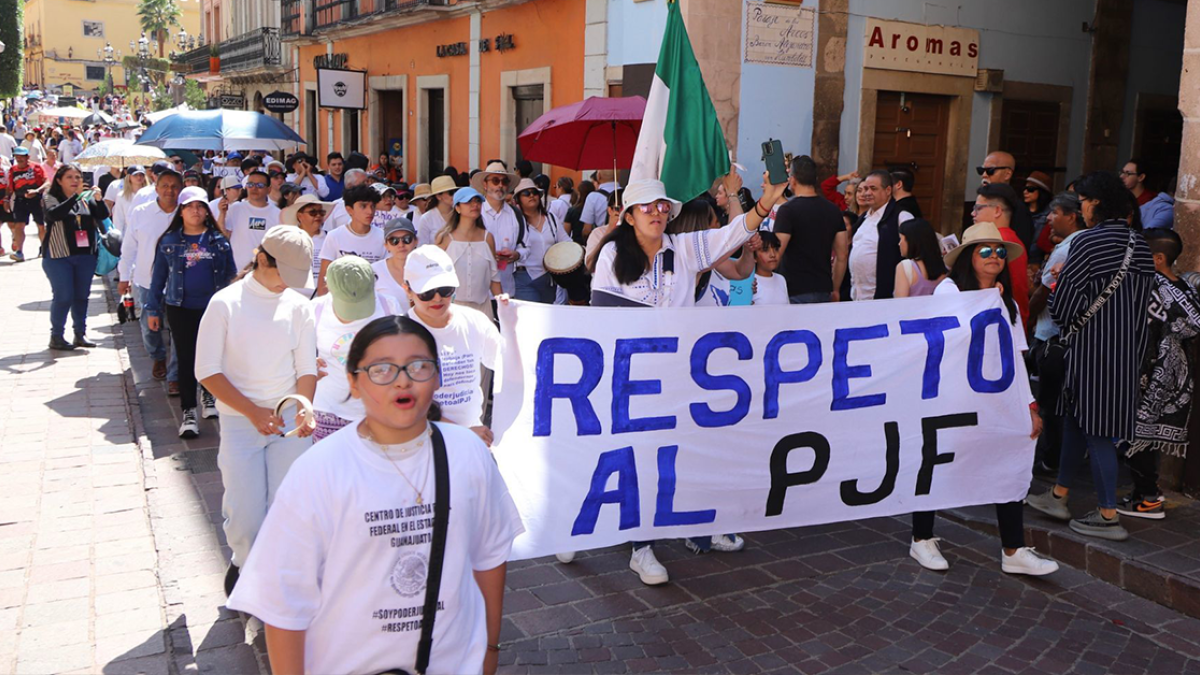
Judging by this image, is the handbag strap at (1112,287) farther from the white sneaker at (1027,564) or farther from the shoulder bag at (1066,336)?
the white sneaker at (1027,564)

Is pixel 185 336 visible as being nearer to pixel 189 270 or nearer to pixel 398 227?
pixel 189 270

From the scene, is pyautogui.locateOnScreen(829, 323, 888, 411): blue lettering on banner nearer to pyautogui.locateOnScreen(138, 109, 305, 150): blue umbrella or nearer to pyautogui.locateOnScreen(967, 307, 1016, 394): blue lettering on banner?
pyautogui.locateOnScreen(967, 307, 1016, 394): blue lettering on banner

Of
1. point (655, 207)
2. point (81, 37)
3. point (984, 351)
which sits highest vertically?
point (81, 37)

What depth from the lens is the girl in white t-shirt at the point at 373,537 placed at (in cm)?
248

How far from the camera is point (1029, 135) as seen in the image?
13672mm

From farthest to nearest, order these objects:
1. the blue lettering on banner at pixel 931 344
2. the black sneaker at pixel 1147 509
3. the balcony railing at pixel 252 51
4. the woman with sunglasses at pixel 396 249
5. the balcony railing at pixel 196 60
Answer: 1. the balcony railing at pixel 196 60
2. the balcony railing at pixel 252 51
3. the black sneaker at pixel 1147 509
4. the woman with sunglasses at pixel 396 249
5. the blue lettering on banner at pixel 931 344

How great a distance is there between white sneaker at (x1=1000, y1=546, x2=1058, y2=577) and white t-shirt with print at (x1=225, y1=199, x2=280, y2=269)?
21.2 ft

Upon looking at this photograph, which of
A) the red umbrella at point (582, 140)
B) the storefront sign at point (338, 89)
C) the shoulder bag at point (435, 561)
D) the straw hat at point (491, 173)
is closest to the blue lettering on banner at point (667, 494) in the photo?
the shoulder bag at point (435, 561)

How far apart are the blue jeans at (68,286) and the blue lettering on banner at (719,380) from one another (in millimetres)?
7813

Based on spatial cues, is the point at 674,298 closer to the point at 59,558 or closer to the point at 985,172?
the point at 59,558

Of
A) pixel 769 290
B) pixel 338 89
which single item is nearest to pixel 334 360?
pixel 769 290

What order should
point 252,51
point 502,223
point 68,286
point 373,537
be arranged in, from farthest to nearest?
point 252,51 → point 68,286 → point 502,223 → point 373,537

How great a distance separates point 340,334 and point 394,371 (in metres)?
2.03

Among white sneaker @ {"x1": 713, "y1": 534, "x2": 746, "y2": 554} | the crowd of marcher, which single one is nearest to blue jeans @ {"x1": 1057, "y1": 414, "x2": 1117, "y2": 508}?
the crowd of marcher
